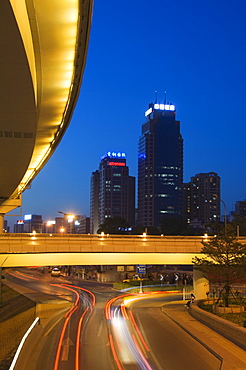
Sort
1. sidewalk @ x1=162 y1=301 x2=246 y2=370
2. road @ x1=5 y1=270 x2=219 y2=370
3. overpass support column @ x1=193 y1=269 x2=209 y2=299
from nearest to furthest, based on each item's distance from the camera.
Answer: sidewalk @ x1=162 y1=301 x2=246 y2=370
road @ x1=5 y1=270 x2=219 y2=370
overpass support column @ x1=193 y1=269 x2=209 y2=299

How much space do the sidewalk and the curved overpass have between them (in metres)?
14.1

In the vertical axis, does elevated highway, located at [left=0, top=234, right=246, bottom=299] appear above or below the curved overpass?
below

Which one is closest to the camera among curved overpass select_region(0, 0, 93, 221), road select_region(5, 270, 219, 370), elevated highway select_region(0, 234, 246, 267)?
curved overpass select_region(0, 0, 93, 221)

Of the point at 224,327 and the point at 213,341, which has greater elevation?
the point at 224,327

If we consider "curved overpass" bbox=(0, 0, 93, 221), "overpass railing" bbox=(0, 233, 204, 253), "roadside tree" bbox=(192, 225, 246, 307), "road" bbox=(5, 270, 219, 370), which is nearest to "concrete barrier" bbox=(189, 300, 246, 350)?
"road" bbox=(5, 270, 219, 370)

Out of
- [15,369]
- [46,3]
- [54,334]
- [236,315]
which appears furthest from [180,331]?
[46,3]

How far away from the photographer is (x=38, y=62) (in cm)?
1204

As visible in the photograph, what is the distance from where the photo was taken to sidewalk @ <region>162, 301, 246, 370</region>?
66.6 ft

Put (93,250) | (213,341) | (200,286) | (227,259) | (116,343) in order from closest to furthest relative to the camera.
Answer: (213,341) → (116,343) → (227,259) → (93,250) → (200,286)

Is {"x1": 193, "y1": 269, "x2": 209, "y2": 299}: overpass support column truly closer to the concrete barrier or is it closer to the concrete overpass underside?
the concrete overpass underside

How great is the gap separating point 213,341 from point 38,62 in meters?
20.1

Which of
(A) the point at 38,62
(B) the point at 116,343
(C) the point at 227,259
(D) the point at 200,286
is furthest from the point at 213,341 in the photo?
(A) the point at 38,62

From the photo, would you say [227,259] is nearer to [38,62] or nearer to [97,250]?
[97,250]

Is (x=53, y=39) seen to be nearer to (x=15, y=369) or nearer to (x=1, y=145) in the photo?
(x=1, y=145)
